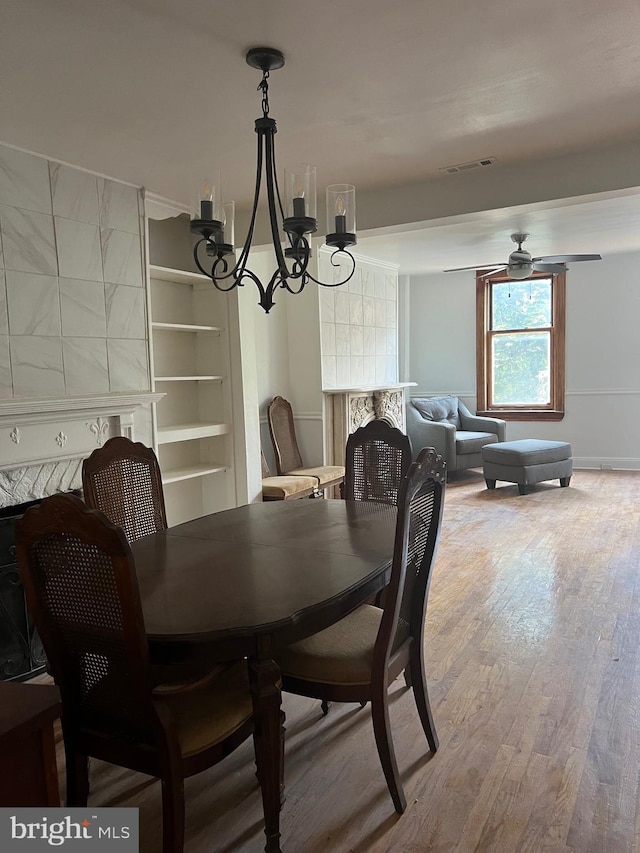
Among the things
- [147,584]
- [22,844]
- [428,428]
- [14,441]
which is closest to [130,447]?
[14,441]

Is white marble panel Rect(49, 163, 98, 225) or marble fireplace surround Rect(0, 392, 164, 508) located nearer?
marble fireplace surround Rect(0, 392, 164, 508)

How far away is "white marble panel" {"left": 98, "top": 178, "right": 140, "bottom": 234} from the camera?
11.4 feet

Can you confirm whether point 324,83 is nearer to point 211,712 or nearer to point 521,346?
point 211,712

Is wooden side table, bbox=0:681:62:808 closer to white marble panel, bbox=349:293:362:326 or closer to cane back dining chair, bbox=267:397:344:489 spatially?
cane back dining chair, bbox=267:397:344:489

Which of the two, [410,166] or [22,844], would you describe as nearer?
[22,844]

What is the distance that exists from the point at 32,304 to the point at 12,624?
155cm

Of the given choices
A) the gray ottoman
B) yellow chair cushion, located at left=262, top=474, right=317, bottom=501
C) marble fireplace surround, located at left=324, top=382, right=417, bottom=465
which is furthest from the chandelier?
the gray ottoman

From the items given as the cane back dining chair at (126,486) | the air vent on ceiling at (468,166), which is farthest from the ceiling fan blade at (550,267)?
the cane back dining chair at (126,486)

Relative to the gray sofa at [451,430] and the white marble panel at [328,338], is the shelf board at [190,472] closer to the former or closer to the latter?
the white marble panel at [328,338]

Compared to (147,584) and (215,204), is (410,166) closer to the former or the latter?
(215,204)

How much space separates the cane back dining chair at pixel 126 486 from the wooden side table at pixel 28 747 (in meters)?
1.50

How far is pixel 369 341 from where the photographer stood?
22.0 feet

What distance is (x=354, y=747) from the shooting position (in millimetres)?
2275

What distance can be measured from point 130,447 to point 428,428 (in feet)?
15.6
